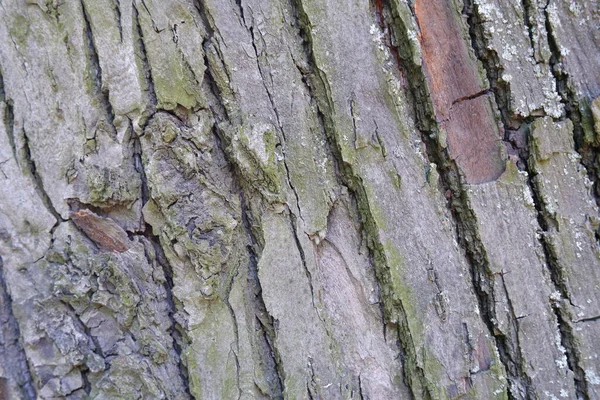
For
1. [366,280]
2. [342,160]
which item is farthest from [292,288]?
[342,160]

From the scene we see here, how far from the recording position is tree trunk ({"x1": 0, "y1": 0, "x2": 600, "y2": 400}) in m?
1.07

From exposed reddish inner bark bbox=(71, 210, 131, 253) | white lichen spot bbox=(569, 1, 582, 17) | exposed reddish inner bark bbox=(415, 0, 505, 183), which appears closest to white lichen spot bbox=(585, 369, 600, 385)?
exposed reddish inner bark bbox=(415, 0, 505, 183)

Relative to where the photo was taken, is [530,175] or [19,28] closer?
[19,28]

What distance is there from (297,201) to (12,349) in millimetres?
730

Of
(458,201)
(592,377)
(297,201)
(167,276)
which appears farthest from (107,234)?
(592,377)

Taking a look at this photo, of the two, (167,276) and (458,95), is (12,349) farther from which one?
(458,95)

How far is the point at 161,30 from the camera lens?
1083mm

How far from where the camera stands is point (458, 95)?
1220 mm

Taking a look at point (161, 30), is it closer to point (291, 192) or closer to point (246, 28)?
point (246, 28)

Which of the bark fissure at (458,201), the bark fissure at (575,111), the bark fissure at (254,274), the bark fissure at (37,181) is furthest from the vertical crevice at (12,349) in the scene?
the bark fissure at (575,111)

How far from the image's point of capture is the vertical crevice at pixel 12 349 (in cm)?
104

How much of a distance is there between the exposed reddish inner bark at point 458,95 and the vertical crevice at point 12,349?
Result: 1122 mm

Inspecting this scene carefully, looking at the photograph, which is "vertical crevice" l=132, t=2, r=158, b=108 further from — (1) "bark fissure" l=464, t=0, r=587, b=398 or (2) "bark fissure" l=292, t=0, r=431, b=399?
(1) "bark fissure" l=464, t=0, r=587, b=398

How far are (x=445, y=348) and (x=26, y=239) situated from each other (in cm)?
103
